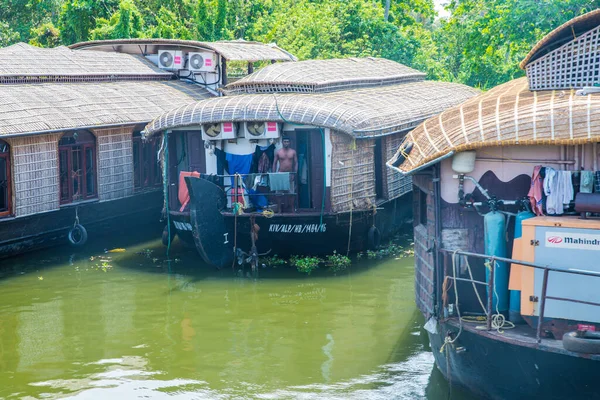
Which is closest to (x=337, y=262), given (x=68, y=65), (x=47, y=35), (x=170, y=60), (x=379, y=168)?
(x=379, y=168)

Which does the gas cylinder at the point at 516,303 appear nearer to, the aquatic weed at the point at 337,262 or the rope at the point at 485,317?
the rope at the point at 485,317

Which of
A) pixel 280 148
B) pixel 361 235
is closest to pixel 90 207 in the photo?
pixel 280 148

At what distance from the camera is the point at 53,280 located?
1165 centimetres

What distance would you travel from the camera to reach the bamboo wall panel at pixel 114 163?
14203 millimetres

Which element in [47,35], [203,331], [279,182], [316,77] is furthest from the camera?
[47,35]

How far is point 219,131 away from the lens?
12.5 meters

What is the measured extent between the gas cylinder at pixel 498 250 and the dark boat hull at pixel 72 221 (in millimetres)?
7309

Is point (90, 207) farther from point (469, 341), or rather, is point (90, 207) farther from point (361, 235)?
point (469, 341)

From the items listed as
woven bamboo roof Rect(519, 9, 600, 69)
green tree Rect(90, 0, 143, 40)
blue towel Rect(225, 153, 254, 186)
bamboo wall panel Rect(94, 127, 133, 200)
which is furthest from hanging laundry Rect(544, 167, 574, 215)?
green tree Rect(90, 0, 143, 40)

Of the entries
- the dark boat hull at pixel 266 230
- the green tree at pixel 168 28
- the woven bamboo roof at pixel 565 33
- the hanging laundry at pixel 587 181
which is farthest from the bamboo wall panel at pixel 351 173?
the green tree at pixel 168 28

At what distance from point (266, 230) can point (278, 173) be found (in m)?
0.78

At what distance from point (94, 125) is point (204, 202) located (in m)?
2.89

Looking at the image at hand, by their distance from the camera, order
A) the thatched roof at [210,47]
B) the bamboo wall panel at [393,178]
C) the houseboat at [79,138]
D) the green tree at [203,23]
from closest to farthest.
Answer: the houseboat at [79,138], the bamboo wall panel at [393,178], the thatched roof at [210,47], the green tree at [203,23]

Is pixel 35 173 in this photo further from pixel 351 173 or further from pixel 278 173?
pixel 351 173
